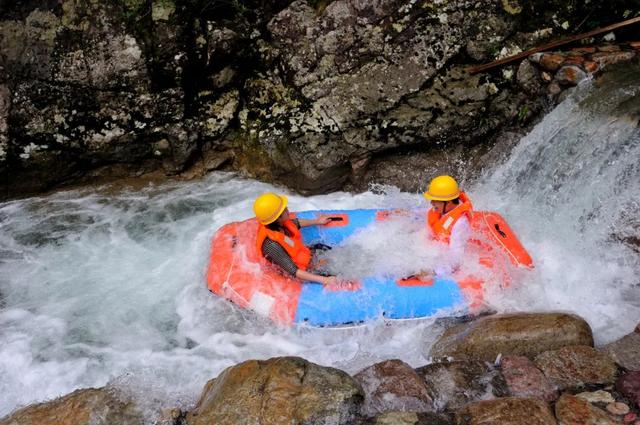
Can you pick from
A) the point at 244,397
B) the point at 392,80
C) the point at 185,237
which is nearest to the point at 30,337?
the point at 185,237

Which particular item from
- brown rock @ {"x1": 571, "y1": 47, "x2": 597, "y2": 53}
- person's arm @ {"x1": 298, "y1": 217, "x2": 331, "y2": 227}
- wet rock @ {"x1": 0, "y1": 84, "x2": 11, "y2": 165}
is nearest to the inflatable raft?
person's arm @ {"x1": 298, "y1": 217, "x2": 331, "y2": 227}

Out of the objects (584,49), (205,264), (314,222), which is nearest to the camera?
(314,222)

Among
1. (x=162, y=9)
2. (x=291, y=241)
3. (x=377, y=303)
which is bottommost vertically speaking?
(x=377, y=303)

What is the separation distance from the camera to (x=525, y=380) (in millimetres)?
3463

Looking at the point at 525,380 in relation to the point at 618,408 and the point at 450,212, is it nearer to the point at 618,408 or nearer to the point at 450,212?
the point at 618,408

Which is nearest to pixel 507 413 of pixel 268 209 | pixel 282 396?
pixel 282 396

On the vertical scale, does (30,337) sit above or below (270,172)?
below

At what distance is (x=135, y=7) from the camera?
22.0ft

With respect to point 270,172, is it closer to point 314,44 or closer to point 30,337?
point 314,44

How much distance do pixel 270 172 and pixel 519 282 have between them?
3.68m

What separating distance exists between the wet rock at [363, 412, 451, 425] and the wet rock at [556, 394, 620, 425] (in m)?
0.68

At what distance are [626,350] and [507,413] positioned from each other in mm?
1282

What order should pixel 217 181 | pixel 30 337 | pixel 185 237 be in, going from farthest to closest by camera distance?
pixel 217 181 < pixel 185 237 < pixel 30 337

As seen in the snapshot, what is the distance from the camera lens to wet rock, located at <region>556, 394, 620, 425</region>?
9.82 feet
